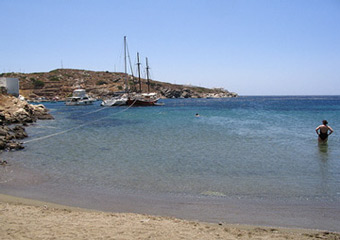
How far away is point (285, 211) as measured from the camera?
24.3ft

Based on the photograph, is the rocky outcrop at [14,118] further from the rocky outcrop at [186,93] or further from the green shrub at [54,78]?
the rocky outcrop at [186,93]

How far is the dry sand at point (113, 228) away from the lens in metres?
5.35

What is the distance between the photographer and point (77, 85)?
12262 centimetres

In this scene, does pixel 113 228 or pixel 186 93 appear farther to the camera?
pixel 186 93

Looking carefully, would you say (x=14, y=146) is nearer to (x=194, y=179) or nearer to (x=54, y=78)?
(x=194, y=179)

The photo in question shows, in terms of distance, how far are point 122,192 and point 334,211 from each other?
5.57 m

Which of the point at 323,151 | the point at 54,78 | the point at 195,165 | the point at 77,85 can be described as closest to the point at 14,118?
the point at 195,165

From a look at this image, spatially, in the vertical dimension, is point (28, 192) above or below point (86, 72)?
below

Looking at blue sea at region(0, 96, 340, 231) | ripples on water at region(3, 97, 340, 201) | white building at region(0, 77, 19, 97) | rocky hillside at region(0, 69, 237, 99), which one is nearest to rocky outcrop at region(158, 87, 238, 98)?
rocky hillside at region(0, 69, 237, 99)

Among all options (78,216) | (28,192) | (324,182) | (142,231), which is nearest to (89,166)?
(28,192)

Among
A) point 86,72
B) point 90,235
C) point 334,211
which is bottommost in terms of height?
point 334,211

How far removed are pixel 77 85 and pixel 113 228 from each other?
12321 cm

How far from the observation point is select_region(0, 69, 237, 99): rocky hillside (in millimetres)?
113188

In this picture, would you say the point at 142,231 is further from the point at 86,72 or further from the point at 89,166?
the point at 86,72
